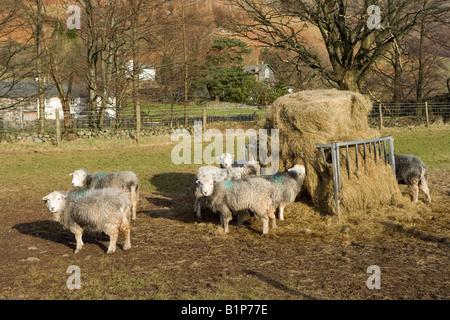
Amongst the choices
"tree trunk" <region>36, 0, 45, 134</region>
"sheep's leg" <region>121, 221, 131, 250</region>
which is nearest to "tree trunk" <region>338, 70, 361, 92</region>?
"sheep's leg" <region>121, 221, 131, 250</region>

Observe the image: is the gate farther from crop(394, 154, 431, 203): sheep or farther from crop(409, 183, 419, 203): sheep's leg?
crop(409, 183, 419, 203): sheep's leg

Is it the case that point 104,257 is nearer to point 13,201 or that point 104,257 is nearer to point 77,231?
point 77,231

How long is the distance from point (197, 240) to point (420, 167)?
5.14 metres

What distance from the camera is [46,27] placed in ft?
79.2

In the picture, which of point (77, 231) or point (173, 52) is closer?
point (77, 231)

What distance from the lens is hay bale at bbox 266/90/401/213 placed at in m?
8.68

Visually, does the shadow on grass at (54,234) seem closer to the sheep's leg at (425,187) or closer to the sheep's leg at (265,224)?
the sheep's leg at (265,224)

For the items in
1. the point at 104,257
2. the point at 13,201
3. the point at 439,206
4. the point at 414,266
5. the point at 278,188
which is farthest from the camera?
the point at 13,201

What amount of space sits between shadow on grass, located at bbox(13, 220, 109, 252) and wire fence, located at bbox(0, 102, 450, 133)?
41.4ft

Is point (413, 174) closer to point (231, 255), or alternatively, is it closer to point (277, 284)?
point (231, 255)

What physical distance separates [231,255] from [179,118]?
1872cm

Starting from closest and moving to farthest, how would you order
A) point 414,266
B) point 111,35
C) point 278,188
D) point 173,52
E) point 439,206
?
point 414,266 < point 278,188 < point 439,206 < point 111,35 < point 173,52
